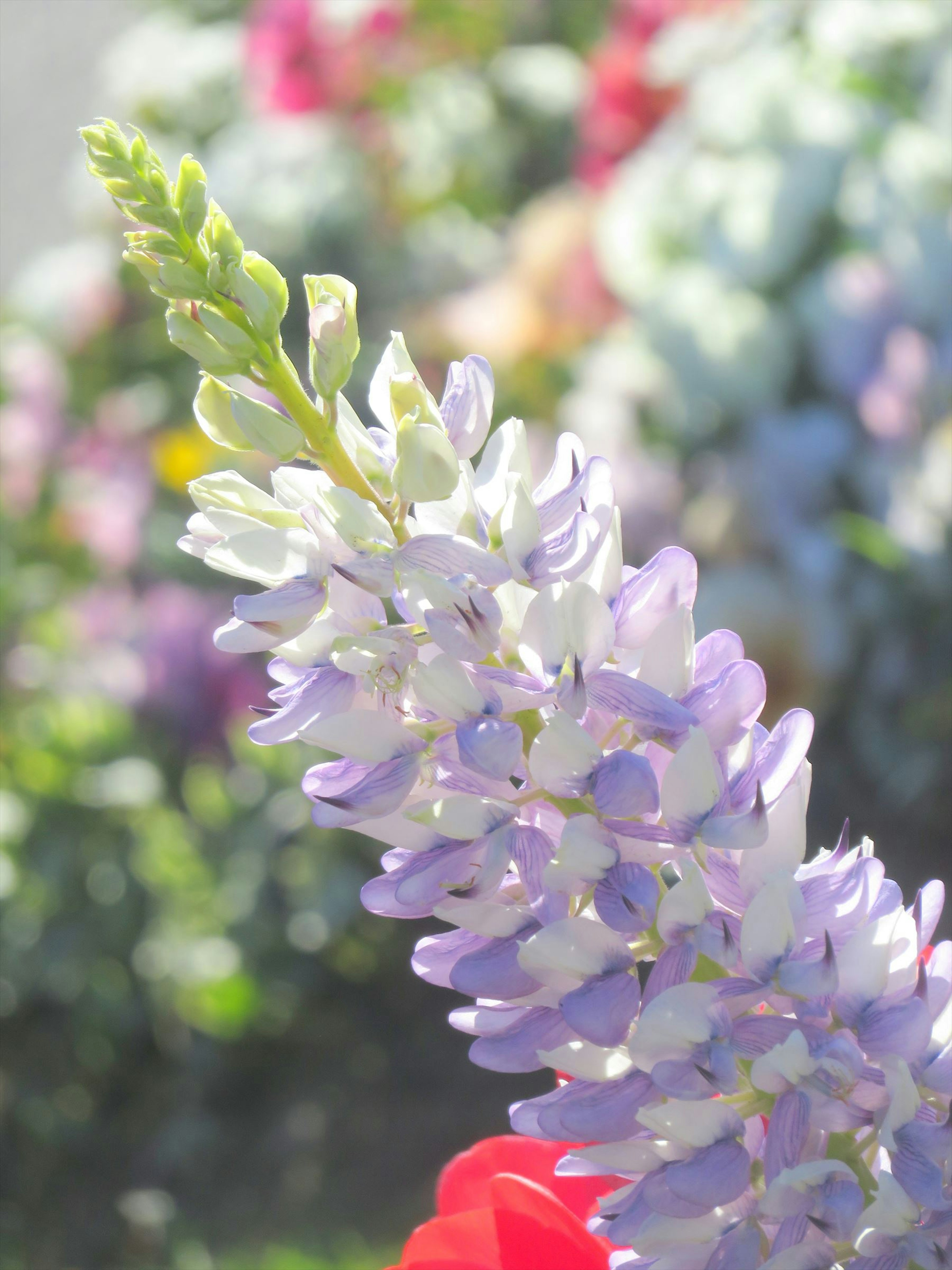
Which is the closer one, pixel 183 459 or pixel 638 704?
pixel 638 704

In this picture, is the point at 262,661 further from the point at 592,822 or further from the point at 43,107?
the point at 43,107

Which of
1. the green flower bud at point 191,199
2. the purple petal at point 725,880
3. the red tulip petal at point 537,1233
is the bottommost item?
the red tulip petal at point 537,1233

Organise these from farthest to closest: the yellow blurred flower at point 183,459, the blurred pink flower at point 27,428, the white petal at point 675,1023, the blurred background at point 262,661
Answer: the blurred pink flower at point 27,428 → the yellow blurred flower at point 183,459 → the blurred background at point 262,661 → the white petal at point 675,1023

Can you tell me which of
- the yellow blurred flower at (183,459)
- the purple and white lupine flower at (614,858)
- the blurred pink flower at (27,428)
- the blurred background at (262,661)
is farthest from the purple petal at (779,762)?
the blurred pink flower at (27,428)

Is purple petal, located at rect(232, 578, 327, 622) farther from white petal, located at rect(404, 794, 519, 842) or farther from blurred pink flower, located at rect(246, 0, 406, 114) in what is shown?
blurred pink flower, located at rect(246, 0, 406, 114)

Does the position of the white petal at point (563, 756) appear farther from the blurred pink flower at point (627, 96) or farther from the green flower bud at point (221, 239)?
the blurred pink flower at point (627, 96)

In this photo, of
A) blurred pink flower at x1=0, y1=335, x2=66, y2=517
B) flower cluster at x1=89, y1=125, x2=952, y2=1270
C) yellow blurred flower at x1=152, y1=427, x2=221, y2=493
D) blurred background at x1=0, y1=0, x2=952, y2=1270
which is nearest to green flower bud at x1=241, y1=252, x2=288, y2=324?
flower cluster at x1=89, y1=125, x2=952, y2=1270

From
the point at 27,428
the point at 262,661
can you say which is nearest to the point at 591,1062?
the point at 262,661
